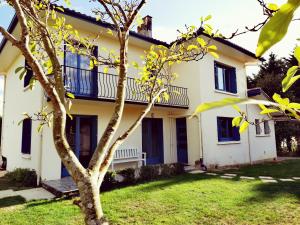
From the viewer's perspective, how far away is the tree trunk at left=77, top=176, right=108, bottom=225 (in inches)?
57.2

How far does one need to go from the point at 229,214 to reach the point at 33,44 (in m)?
5.09

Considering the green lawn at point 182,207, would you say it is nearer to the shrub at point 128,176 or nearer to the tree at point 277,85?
the shrub at point 128,176

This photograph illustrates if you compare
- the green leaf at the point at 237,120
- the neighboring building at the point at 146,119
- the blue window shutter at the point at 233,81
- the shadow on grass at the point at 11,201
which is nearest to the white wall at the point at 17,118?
the neighboring building at the point at 146,119

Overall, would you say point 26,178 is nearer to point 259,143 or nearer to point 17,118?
point 17,118

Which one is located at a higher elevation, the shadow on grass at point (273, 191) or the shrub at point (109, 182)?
the shrub at point (109, 182)

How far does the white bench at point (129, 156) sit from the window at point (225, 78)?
6337mm

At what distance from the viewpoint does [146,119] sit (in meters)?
13.3

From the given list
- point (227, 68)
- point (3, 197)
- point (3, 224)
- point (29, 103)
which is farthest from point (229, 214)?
point (227, 68)

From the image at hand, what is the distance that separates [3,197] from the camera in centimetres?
730

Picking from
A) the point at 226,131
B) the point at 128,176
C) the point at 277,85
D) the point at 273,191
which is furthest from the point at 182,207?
the point at 277,85

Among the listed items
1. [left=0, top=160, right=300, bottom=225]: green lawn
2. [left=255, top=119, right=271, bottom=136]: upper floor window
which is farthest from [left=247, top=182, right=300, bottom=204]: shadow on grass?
[left=255, top=119, right=271, bottom=136]: upper floor window

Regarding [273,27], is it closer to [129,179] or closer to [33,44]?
[33,44]

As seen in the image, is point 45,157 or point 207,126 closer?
point 45,157

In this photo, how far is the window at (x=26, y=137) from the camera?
1102 cm
